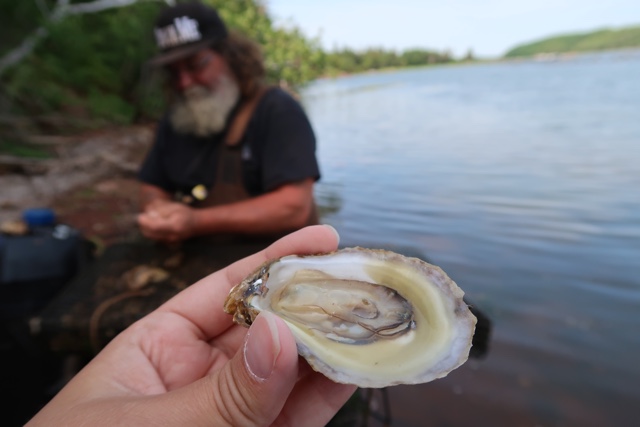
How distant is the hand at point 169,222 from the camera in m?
2.63

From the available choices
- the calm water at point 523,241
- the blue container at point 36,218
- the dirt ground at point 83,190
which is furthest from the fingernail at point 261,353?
the dirt ground at point 83,190

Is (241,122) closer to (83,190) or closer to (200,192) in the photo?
(200,192)

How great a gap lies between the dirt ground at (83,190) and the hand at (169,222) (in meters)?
1.90

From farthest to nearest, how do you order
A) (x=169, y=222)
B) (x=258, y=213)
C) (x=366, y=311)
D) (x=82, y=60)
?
(x=82, y=60), (x=258, y=213), (x=169, y=222), (x=366, y=311)

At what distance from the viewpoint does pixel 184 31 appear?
309cm

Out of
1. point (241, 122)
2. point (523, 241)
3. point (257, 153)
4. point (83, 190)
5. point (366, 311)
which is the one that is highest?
point (241, 122)

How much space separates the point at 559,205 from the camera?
5508mm

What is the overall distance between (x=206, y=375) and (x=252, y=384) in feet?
1.19

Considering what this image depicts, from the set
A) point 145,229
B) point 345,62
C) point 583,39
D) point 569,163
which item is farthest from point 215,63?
point 583,39

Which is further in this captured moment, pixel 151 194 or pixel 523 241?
pixel 523 241

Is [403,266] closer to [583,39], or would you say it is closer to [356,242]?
[356,242]

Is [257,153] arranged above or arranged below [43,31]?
below

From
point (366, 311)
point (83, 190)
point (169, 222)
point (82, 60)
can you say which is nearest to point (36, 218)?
point (169, 222)

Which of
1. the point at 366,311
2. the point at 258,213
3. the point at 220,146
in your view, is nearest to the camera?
the point at 366,311
